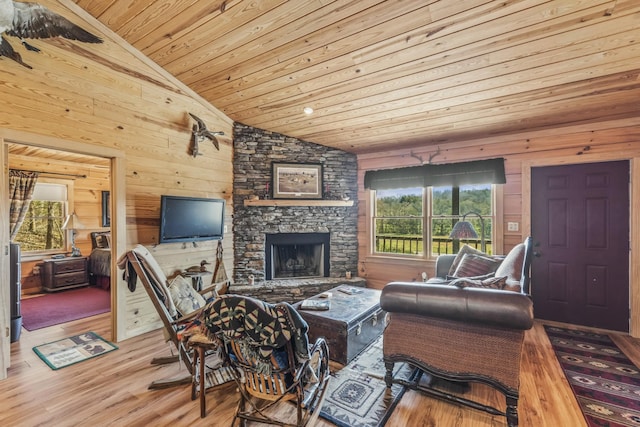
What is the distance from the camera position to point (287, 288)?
4492 mm

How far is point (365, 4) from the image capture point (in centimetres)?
217

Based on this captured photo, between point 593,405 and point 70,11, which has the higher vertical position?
point 70,11

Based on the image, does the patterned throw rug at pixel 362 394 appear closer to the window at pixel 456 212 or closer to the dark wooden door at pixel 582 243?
the window at pixel 456 212

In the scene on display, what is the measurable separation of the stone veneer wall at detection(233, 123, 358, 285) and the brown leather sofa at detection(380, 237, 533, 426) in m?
2.79

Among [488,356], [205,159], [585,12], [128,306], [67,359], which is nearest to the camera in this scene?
[488,356]

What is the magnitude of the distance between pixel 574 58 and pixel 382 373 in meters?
3.03

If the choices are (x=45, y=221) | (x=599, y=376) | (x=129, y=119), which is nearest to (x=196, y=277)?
(x=129, y=119)

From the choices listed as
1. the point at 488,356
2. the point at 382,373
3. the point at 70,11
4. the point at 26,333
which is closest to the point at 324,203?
the point at 382,373

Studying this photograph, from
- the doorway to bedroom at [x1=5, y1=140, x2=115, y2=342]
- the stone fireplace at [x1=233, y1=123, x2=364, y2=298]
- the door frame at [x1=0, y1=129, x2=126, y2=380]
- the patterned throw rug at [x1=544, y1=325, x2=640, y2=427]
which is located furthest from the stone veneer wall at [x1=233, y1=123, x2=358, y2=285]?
the patterned throw rug at [x1=544, y1=325, x2=640, y2=427]

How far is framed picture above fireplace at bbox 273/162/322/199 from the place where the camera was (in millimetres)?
4645

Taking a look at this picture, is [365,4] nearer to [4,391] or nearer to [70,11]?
[70,11]

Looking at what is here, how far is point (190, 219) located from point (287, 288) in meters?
1.76

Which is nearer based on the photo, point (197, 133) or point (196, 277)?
point (196, 277)

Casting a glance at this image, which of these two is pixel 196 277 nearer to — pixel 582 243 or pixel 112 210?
pixel 112 210
